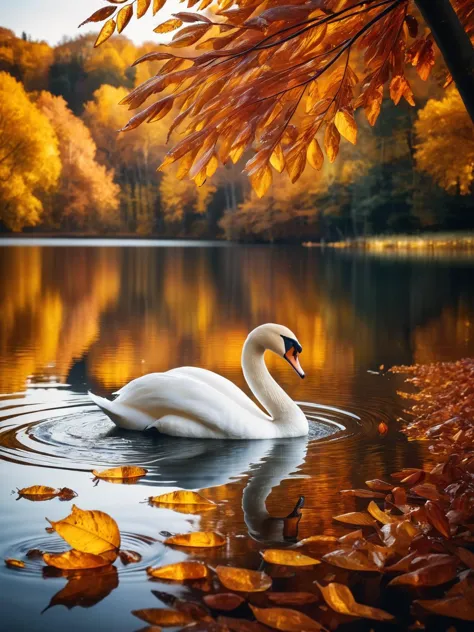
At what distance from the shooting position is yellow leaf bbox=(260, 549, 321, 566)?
3.78m

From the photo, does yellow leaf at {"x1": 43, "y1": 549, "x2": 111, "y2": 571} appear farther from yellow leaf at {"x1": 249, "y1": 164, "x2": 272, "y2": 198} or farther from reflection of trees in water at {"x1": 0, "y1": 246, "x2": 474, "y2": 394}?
reflection of trees in water at {"x1": 0, "y1": 246, "x2": 474, "y2": 394}

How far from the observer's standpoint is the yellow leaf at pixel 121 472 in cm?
523

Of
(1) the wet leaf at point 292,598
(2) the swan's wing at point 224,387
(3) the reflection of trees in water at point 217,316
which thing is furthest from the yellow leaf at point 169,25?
(3) the reflection of trees in water at point 217,316

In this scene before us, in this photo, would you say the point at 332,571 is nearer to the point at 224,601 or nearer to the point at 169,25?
the point at 224,601

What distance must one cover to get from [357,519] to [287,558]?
664 mm

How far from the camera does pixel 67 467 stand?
546 cm

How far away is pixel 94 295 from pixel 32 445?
1284cm

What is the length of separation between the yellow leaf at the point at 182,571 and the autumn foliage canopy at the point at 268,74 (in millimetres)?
1659

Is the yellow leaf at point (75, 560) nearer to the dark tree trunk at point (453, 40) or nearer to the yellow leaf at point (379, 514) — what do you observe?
the yellow leaf at point (379, 514)

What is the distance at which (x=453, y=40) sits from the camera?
13.4 feet

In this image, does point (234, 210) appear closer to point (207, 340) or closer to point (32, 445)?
point (207, 340)

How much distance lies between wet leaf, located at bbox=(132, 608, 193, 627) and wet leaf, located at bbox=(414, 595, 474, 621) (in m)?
0.86

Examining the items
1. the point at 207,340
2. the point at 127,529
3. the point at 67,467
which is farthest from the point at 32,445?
the point at 207,340

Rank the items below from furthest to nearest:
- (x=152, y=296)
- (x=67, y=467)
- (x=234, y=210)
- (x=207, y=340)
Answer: (x=234, y=210), (x=152, y=296), (x=207, y=340), (x=67, y=467)
